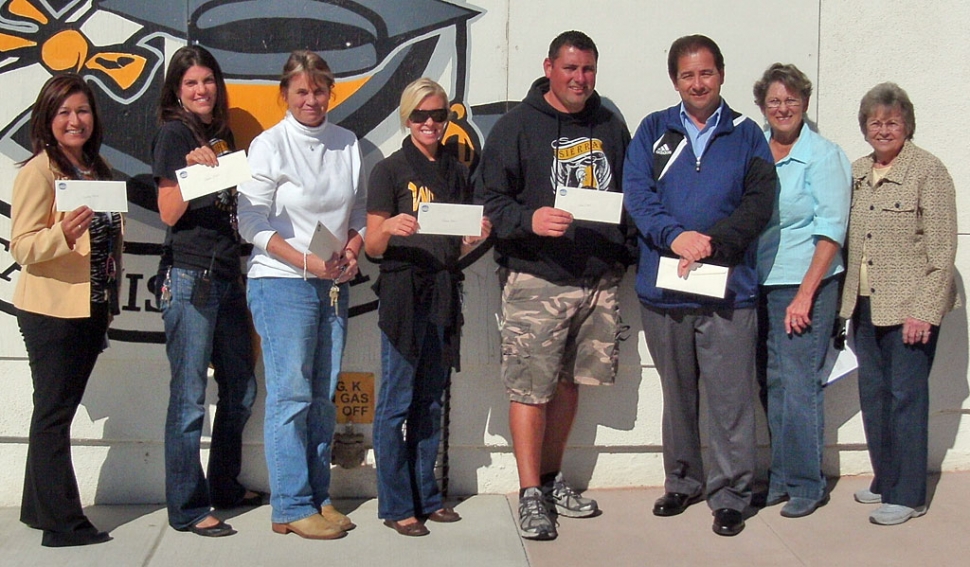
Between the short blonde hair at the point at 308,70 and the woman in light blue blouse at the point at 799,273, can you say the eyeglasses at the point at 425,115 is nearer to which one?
the short blonde hair at the point at 308,70

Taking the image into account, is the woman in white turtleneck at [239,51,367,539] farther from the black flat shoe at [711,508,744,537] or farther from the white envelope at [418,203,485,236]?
the black flat shoe at [711,508,744,537]

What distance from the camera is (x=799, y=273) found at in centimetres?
438

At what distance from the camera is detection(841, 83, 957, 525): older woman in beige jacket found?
13.9ft

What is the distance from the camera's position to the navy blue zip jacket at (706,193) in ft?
13.5

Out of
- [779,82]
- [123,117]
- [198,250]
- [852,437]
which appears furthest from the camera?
[852,437]

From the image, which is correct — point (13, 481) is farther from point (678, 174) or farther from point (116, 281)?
point (678, 174)

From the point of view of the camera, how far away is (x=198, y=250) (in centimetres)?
404

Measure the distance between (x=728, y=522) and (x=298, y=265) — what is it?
207 centimetres

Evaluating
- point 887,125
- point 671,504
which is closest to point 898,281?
point 887,125

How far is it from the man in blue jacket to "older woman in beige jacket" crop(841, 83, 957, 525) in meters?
0.48

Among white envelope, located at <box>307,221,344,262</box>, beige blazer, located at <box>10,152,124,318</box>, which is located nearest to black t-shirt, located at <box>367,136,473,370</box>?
white envelope, located at <box>307,221,344,262</box>

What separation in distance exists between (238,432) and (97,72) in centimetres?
174

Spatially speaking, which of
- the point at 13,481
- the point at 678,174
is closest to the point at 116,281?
the point at 13,481

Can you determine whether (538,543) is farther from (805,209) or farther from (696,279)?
(805,209)
